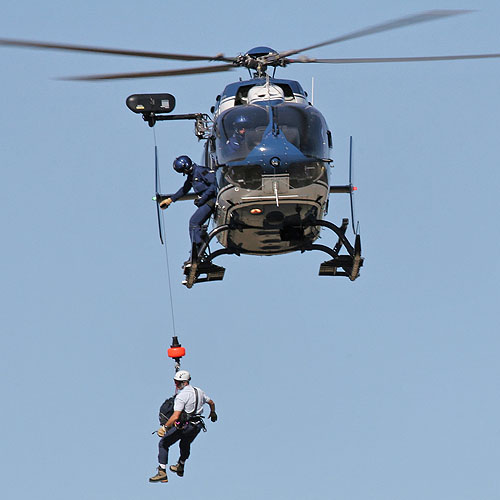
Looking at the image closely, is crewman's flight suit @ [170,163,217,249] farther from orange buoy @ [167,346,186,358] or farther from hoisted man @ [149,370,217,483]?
hoisted man @ [149,370,217,483]

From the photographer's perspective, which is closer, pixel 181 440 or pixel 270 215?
pixel 270 215

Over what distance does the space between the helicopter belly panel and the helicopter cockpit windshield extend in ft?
1.74

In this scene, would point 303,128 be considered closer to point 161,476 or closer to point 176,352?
point 176,352

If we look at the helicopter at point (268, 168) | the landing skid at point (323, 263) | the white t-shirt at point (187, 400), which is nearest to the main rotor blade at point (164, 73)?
the helicopter at point (268, 168)

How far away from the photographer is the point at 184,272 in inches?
882

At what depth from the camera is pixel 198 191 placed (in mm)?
22156

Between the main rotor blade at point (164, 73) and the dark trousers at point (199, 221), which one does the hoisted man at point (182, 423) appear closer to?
the dark trousers at point (199, 221)

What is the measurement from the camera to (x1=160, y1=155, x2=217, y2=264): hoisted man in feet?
72.4

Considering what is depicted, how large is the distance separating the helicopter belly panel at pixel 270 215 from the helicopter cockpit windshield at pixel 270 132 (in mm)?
529

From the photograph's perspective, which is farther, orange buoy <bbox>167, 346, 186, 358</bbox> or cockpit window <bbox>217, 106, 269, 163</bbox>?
orange buoy <bbox>167, 346, 186, 358</bbox>

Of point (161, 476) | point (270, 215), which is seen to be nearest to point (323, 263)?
point (270, 215)

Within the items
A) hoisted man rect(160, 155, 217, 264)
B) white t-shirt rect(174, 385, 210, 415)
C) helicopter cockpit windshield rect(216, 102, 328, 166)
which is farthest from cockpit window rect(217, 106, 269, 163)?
white t-shirt rect(174, 385, 210, 415)

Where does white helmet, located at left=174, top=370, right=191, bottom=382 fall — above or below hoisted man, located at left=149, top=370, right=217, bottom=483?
above

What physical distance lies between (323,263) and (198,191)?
2.70m
